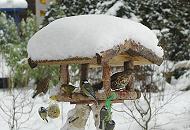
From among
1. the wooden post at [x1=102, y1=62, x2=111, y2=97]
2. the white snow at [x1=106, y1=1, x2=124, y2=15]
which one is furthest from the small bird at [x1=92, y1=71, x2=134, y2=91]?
the white snow at [x1=106, y1=1, x2=124, y2=15]

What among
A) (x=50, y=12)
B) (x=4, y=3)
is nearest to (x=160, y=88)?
(x=50, y=12)

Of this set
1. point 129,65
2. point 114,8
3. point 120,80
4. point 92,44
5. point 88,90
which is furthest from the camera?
point 114,8

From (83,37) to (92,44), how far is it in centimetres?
8

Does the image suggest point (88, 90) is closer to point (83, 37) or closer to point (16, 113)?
point (83, 37)

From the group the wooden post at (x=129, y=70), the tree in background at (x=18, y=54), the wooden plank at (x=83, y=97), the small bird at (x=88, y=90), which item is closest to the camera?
the small bird at (x=88, y=90)

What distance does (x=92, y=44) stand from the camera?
114 inches

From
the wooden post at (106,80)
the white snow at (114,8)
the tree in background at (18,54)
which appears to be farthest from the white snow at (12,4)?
the wooden post at (106,80)

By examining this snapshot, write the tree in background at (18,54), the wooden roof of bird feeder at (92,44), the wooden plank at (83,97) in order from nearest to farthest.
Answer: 1. the wooden roof of bird feeder at (92,44)
2. the wooden plank at (83,97)
3. the tree in background at (18,54)

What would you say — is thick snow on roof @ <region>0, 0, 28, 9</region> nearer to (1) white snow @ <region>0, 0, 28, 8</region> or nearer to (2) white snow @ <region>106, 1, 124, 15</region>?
(1) white snow @ <region>0, 0, 28, 8</region>

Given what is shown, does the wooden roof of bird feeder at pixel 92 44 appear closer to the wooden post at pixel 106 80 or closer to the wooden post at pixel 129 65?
the wooden post at pixel 106 80

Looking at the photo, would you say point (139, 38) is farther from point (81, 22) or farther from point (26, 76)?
point (26, 76)

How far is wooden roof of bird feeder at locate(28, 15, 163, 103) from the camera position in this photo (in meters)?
2.90

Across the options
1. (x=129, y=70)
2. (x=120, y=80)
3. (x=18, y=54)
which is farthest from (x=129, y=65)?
(x=18, y=54)

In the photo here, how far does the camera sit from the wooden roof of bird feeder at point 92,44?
290 cm
